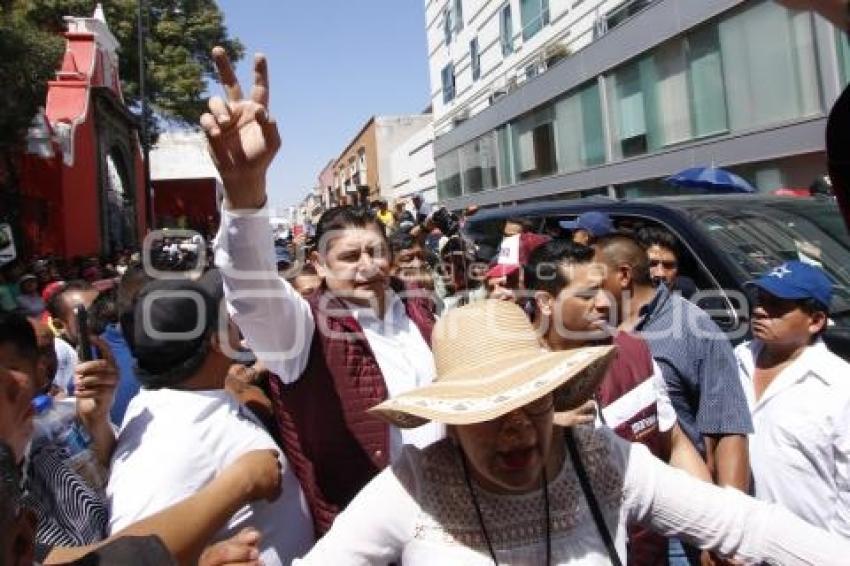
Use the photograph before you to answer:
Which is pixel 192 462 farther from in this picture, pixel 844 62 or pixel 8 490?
pixel 844 62

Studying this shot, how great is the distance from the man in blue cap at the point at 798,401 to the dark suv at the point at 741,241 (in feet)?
1.61

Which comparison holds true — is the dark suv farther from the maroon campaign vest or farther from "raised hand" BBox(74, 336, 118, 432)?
"raised hand" BBox(74, 336, 118, 432)

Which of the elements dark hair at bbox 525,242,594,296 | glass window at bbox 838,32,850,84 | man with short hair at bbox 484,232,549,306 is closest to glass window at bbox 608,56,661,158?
glass window at bbox 838,32,850,84

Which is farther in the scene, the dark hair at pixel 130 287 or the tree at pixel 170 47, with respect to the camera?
the tree at pixel 170 47

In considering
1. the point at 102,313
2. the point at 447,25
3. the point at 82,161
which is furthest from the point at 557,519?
Result: the point at 447,25

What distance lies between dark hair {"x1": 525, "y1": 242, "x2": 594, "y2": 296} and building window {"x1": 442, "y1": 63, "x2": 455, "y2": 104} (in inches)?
1158

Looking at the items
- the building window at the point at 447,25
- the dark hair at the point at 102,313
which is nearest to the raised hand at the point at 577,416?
the dark hair at the point at 102,313

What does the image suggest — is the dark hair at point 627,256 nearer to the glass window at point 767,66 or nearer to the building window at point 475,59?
the glass window at point 767,66

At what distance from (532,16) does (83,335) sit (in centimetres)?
2153

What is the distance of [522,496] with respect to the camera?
5.76 feet

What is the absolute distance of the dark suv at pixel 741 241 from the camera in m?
4.06

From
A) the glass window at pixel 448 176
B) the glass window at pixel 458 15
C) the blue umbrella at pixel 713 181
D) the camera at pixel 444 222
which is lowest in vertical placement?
the blue umbrella at pixel 713 181

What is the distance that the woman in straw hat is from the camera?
1719 millimetres

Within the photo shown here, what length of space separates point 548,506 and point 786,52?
34.5 feet
